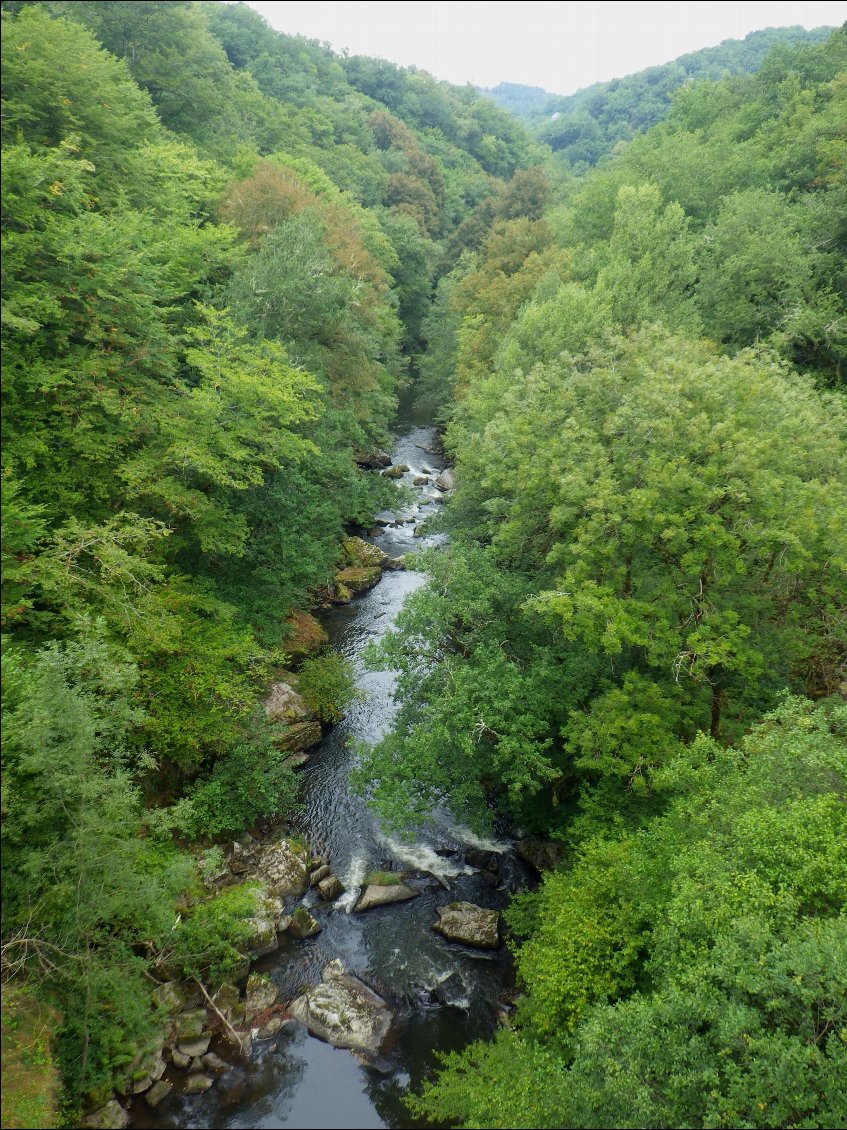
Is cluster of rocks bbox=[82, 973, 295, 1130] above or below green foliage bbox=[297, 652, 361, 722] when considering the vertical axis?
below

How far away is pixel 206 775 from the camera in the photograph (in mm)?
18594

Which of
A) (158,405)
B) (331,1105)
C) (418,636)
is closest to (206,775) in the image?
(418,636)

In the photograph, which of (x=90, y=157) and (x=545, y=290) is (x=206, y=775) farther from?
(x=545, y=290)

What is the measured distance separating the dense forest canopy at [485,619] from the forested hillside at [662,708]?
0.34ft

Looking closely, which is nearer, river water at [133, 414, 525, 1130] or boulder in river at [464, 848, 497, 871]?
river water at [133, 414, 525, 1130]

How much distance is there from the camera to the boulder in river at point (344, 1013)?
45.9ft

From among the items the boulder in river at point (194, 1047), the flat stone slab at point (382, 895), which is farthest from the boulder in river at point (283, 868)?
the boulder in river at point (194, 1047)

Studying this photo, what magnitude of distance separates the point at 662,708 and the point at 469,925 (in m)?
8.09

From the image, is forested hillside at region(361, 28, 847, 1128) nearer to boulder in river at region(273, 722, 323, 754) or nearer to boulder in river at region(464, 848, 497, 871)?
boulder in river at region(464, 848, 497, 871)

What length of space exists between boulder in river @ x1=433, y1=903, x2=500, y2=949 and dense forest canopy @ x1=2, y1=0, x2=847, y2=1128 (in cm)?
159

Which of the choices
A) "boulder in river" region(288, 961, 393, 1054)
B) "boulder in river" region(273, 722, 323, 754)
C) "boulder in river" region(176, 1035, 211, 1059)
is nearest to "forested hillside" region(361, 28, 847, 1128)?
"boulder in river" region(288, 961, 393, 1054)

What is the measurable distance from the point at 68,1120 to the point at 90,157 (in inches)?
1002

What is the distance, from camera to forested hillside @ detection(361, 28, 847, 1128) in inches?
364

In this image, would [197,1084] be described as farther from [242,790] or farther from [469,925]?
[469,925]
